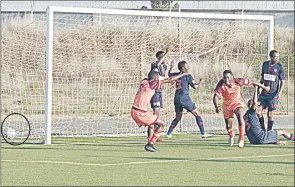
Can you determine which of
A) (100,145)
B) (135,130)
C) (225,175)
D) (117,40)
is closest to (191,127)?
(135,130)

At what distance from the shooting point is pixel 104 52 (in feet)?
71.6

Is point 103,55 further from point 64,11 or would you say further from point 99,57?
point 64,11

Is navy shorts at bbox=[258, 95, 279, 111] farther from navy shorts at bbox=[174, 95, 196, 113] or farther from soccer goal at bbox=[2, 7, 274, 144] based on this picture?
soccer goal at bbox=[2, 7, 274, 144]

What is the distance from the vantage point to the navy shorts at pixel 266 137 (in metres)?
17.8

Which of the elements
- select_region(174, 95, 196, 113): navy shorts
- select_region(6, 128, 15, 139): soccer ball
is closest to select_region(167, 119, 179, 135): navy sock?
select_region(174, 95, 196, 113): navy shorts

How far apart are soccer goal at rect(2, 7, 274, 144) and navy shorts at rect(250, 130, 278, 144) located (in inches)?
171

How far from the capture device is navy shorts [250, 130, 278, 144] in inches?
701

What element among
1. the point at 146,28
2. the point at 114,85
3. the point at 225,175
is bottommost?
the point at 225,175

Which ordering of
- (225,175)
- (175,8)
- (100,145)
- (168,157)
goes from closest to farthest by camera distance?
1. (225,175)
2. (168,157)
3. (100,145)
4. (175,8)

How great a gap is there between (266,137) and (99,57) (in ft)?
18.7

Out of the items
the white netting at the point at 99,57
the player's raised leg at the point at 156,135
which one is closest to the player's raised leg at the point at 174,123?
the white netting at the point at 99,57

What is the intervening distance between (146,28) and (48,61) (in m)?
4.31

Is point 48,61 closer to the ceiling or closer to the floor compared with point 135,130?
closer to the ceiling

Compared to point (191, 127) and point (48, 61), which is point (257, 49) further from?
point (48, 61)
